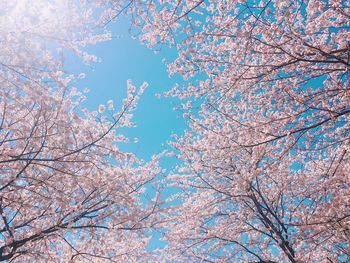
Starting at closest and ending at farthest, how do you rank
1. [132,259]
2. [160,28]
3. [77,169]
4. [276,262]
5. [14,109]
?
[160,28], [14,109], [77,169], [276,262], [132,259]

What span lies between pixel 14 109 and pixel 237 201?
6443mm

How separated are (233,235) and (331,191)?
3.45 meters

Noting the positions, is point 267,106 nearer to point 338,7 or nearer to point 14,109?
point 338,7

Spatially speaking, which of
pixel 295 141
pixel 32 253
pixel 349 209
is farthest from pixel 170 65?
pixel 349 209

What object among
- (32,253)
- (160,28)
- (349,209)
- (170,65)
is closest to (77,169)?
(32,253)

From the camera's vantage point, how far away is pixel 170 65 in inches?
219

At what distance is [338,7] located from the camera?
3883mm

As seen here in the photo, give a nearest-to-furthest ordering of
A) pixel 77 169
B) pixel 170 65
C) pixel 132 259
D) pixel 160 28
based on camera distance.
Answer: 1. pixel 160 28
2. pixel 170 65
3. pixel 77 169
4. pixel 132 259

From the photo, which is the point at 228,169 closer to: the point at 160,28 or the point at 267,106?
the point at 267,106

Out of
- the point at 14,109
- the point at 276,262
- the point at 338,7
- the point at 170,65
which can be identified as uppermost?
the point at 170,65

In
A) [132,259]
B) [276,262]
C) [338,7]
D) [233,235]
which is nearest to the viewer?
[338,7]

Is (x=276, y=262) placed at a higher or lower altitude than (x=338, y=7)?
lower

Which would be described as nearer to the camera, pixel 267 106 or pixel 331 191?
pixel 267 106

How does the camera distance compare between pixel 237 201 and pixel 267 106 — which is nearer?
pixel 267 106
